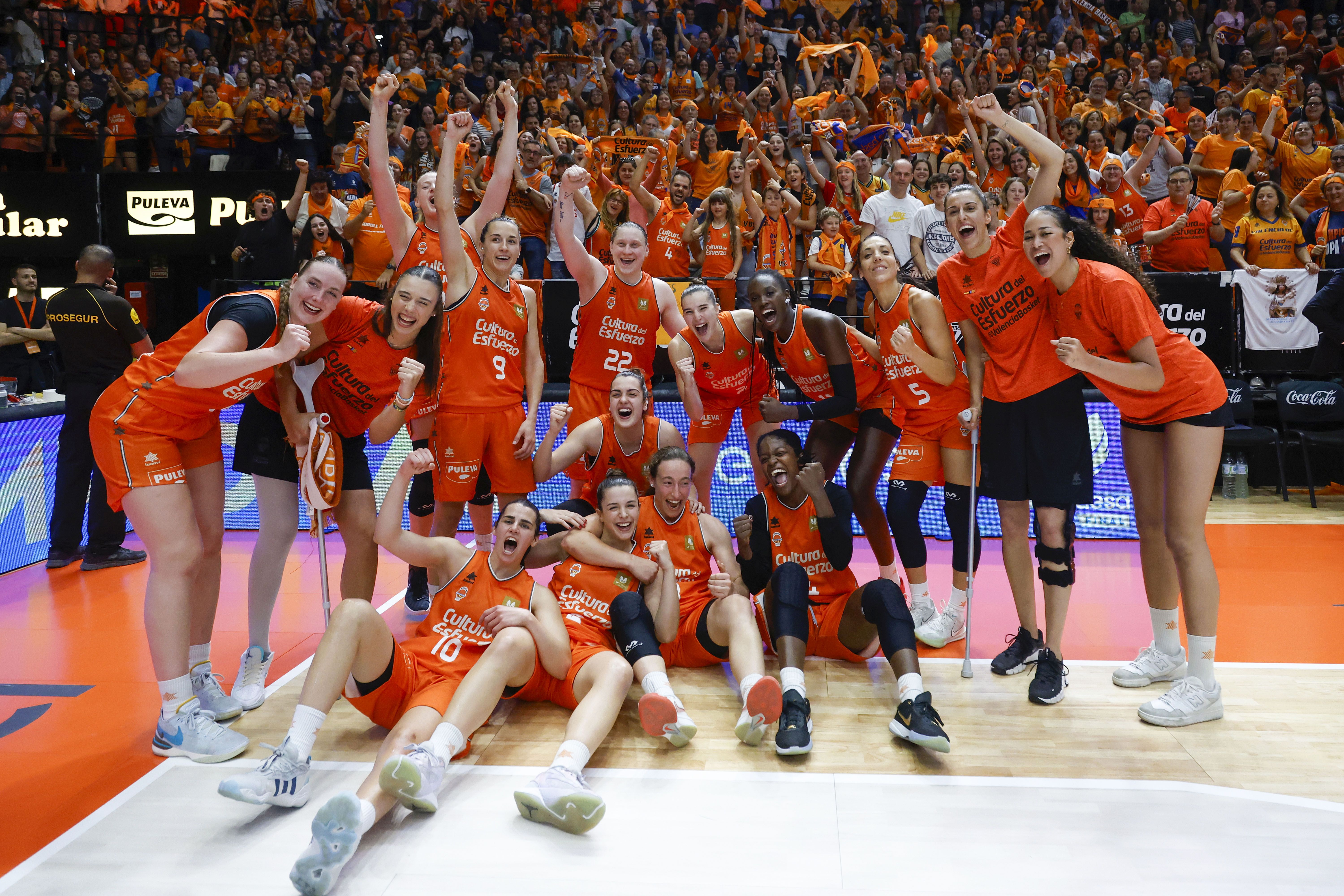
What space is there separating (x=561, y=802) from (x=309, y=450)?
2030 millimetres

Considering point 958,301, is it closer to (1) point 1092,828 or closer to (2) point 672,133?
(1) point 1092,828

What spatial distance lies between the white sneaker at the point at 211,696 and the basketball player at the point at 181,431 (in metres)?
0.08

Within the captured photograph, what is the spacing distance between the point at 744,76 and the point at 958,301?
9984 mm

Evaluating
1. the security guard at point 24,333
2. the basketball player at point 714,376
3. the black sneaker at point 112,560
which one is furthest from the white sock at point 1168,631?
the security guard at point 24,333

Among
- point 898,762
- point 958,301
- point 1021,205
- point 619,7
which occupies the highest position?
point 619,7

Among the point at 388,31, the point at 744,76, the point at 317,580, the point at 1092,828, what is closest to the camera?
the point at 1092,828

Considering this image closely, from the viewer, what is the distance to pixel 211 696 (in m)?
3.90

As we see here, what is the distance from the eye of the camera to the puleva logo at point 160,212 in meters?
10.4

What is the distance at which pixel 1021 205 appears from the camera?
411cm

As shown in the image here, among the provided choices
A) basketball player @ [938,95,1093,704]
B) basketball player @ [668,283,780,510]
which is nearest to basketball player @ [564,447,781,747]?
basketball player @ [668,283,780,510]

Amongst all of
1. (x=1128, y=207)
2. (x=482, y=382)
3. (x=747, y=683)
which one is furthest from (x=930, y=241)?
(x=747, y=683)

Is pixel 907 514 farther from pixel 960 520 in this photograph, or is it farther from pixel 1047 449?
pixel 1047 449

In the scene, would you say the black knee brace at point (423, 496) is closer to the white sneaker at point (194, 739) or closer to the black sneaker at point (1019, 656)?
the white sneaker at point (194, 739)

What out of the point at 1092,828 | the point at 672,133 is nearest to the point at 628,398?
the point at 1092,828
